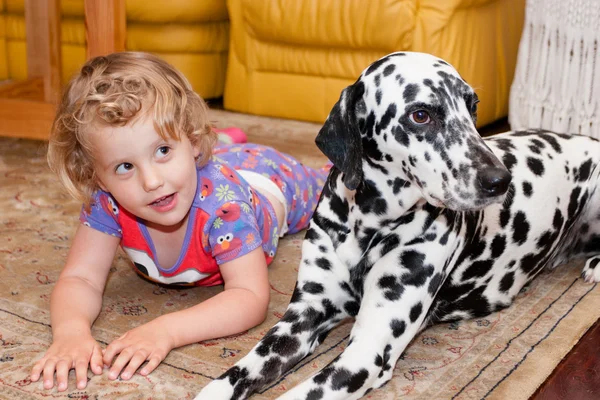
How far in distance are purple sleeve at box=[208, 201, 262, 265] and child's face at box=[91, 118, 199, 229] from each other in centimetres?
13

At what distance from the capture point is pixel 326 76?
14.8 ft

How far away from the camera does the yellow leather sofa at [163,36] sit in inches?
185

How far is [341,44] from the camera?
432 centimetres

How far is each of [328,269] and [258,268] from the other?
0.86 ft

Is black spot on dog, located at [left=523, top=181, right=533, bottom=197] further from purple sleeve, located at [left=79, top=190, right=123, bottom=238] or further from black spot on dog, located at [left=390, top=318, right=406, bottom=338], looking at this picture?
purple sleeve, located at [left=79, top=190, right=123, bottom=238]

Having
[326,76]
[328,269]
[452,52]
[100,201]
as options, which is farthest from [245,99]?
[328,269]

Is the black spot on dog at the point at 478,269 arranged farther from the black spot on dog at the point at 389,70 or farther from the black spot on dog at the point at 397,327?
the black spot on dog at the point at 389,70

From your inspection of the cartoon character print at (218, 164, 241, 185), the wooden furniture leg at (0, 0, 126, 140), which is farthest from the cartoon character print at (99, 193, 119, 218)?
the wooden furniture leg at (0, 0, 126, 140)

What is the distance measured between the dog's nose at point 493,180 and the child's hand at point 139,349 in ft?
2.77

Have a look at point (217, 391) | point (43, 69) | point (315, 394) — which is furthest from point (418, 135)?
point (43, 69)

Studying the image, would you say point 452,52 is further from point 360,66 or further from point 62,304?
point 62,304

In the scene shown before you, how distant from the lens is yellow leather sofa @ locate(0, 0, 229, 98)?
185 inches

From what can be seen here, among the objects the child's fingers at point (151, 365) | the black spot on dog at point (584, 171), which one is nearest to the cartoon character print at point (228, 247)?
the child's fingers at point (151, 365)

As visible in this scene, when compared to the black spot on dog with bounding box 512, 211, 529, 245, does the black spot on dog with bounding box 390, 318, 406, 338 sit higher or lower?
lower
